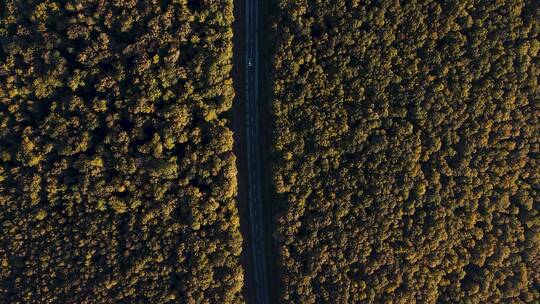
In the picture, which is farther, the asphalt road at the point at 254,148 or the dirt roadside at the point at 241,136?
the asphalt road at the point at 254,148

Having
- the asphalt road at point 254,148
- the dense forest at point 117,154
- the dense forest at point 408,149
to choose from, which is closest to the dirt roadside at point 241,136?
the asphalt road at point 254,148

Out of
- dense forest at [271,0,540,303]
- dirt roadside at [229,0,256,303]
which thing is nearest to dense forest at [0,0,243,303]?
dirt roadside at [229,0,256,303]

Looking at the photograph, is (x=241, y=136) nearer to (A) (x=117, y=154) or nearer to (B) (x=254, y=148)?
(B) (x=254, y=148)

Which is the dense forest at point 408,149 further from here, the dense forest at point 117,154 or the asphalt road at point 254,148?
the dense forest at point 117,154

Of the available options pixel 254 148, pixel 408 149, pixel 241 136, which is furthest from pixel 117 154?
pixel 408 149

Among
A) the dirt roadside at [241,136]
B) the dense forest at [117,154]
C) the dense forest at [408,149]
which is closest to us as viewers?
the dense forest at [117,154]

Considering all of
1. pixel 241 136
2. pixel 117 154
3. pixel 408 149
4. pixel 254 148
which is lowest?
pixel 408 149

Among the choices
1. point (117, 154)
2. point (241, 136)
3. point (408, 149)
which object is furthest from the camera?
point (241, 136)
